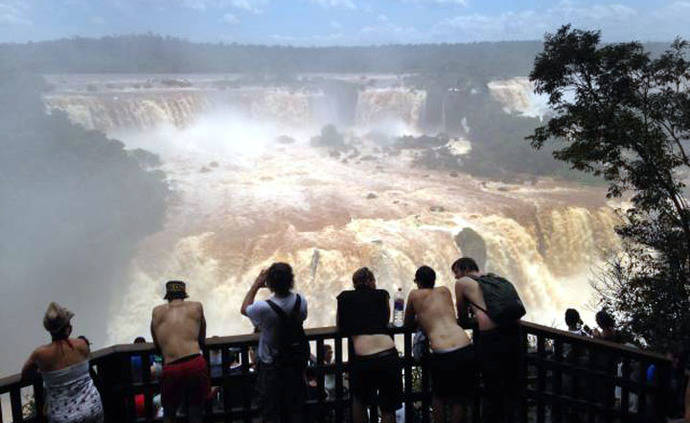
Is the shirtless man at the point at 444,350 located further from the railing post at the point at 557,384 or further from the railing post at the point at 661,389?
the railing post at the point at 661,389

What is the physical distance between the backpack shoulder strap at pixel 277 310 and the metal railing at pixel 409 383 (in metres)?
0.18

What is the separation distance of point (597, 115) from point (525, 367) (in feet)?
16.9

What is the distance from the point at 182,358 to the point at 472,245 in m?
16.6

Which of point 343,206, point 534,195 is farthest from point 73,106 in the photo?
point 534,195

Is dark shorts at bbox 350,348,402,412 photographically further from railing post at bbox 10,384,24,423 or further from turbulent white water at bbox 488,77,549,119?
turbulent white water at bbox 488,77,549,119

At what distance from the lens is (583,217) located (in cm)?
2147

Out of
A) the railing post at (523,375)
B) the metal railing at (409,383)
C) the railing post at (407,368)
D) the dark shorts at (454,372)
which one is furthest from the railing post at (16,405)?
the railing post at (523,375)

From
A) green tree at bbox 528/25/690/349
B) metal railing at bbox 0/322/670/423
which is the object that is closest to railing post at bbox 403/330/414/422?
metal railing at bbox 0/322/670/423

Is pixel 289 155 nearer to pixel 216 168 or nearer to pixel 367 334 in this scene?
pixel 216 168

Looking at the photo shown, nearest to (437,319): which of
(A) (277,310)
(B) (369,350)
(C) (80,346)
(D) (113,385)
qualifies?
(B) (369,350)

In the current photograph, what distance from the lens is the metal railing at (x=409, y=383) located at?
302 cm

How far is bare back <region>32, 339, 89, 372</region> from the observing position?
2.86m

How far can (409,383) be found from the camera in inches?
135

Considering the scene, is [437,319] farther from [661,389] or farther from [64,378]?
[64,378]
